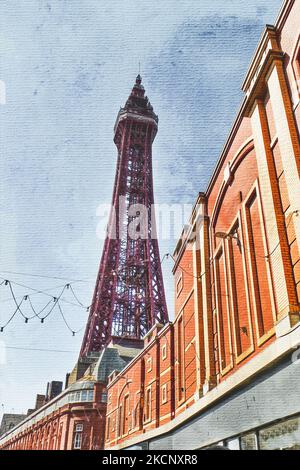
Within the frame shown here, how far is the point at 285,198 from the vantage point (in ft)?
29.9

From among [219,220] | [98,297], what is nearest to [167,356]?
[219,220]

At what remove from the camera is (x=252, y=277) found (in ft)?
34.1

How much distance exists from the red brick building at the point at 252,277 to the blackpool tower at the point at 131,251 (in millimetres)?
39562

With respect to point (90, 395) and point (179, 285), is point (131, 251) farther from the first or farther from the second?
point (179, 285)

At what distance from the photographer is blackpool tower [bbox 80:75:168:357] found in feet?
188

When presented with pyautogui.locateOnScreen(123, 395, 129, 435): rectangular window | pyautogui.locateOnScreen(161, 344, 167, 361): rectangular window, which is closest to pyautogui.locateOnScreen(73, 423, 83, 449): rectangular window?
pyautogui.locateOnScreen(123, 395, 129, 435): rectangular window

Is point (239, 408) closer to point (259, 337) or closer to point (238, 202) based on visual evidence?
point (259, 337)

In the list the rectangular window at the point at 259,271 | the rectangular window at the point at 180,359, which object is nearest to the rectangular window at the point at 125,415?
the rectangular window at the point at 180,359

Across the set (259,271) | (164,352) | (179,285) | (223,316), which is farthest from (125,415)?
(259,271)

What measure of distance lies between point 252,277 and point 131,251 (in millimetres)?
52510

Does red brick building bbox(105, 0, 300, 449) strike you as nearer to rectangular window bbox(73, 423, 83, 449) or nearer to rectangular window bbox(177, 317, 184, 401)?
rectangular window bbox(177, 317, 184, 401)

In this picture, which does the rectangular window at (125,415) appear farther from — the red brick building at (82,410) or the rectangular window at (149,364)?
the red brick building at (82,410)

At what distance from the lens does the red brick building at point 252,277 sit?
8.34m
